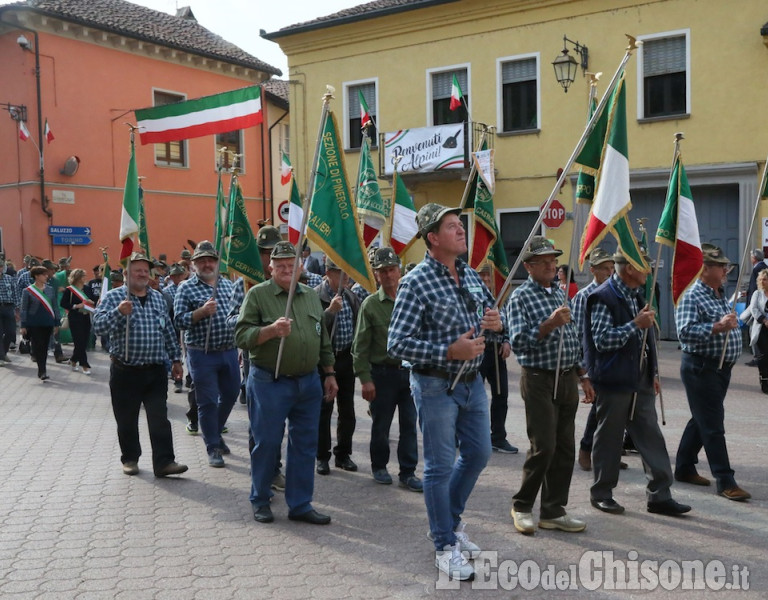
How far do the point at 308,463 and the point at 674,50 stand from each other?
1513 centimetres

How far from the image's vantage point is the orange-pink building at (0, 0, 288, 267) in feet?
79.8

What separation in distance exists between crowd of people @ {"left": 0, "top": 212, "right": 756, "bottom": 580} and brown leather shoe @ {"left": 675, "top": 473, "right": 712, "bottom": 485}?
1cm

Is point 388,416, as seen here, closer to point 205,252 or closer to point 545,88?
point 205,252

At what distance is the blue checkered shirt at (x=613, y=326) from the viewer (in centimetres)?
556

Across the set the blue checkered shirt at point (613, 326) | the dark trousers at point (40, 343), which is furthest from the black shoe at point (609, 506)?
the dark trousers at point (40, 343)

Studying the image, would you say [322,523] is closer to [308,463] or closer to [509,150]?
[308,463]

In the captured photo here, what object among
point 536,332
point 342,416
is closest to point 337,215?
point 536,332

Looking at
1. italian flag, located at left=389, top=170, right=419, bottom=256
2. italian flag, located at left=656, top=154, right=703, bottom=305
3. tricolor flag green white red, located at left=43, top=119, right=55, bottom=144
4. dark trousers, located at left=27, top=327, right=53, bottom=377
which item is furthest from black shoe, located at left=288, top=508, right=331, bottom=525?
tricolor flag green white red, located at left=43, top=119, right=55, bottom=144

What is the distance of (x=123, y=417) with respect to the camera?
7.25 meters

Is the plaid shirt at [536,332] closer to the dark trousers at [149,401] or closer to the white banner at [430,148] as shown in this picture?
the dark trousers at [149,401]

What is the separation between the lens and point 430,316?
469 cm

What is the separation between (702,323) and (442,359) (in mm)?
2777

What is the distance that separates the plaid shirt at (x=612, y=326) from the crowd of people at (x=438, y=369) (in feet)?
0.05

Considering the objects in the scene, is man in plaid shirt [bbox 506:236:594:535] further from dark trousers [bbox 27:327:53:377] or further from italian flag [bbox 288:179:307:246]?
dark trousers [bbox 27:327:53:377]
